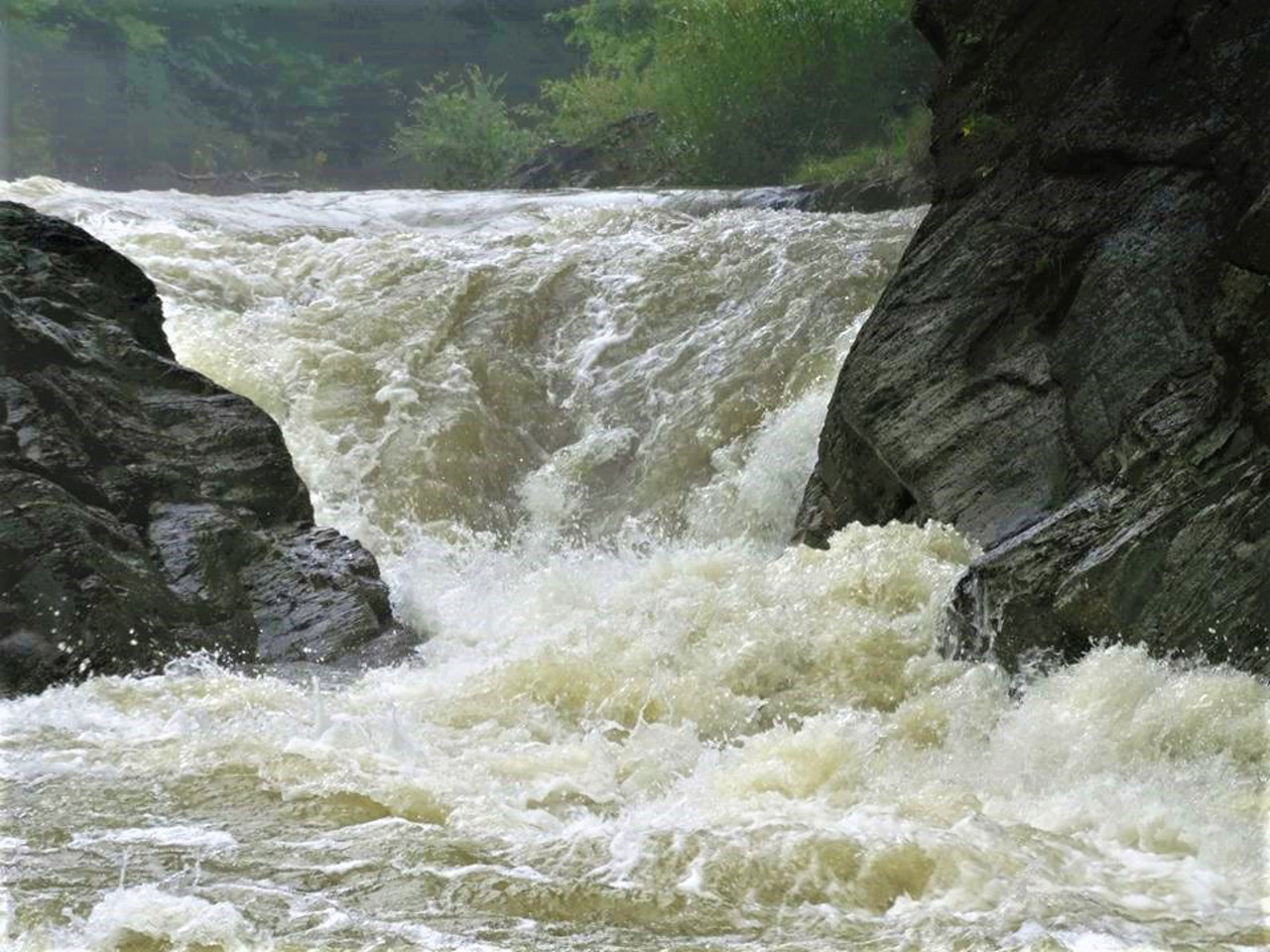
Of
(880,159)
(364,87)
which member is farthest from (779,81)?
(364,87)

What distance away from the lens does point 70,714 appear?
545cm

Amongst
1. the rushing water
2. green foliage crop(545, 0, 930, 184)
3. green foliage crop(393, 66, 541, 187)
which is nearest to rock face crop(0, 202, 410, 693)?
the rushing water

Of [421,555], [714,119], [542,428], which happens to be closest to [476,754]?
[421,555]

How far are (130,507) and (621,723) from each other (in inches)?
112

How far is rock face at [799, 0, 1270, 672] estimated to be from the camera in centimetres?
523

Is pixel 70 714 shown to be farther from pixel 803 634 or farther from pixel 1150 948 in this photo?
pixel 1150 948

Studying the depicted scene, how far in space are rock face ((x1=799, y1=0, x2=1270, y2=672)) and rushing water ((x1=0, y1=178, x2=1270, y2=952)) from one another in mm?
306

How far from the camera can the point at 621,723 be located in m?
5.62

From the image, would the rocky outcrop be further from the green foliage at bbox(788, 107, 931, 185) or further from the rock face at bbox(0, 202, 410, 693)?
the rock face at bbox(0, 202, 410, 693)

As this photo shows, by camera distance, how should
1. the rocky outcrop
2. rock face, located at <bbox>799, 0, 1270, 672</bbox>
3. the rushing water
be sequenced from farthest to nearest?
the rocky outcrop → rock face, located at <bbox>799, 0, 1270, 672</bbox> → the rushing water

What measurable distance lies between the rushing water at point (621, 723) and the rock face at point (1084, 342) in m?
0.31

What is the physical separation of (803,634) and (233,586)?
283 centimetres

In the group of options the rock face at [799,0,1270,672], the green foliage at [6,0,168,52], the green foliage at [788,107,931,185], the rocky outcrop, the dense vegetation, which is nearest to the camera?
the rock face at [799,0,1270,672]

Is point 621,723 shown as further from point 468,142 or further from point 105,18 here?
point 105,18
